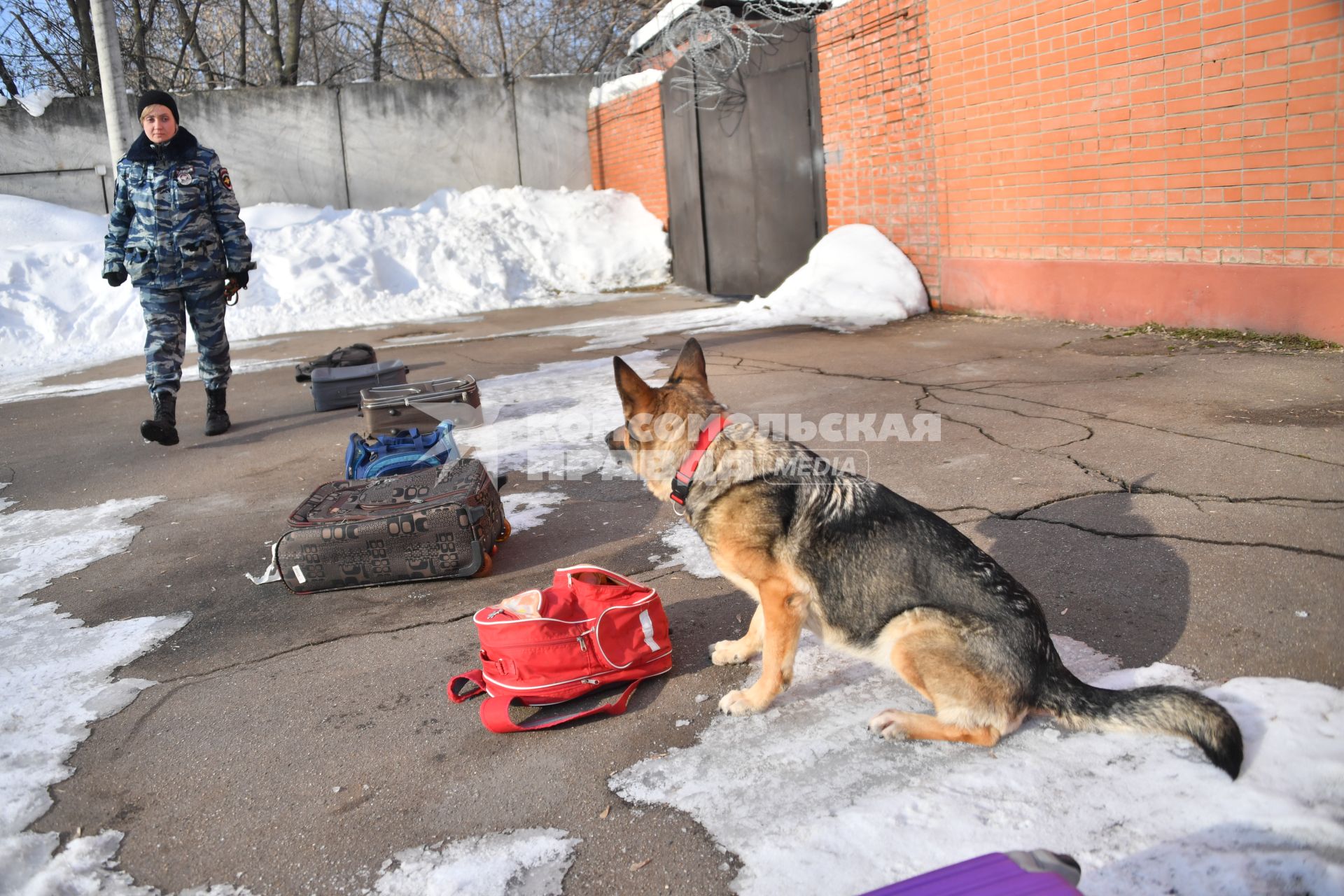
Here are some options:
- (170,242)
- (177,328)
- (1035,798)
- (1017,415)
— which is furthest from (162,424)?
(1035,798)

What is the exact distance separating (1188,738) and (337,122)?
786 inches

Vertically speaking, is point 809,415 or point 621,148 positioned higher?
point 621,148

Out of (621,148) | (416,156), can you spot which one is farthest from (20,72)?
(621,148)

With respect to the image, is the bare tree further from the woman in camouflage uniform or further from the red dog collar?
the red dog collar

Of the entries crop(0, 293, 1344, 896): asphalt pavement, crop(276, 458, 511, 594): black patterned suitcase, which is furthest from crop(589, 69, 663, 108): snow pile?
crop(276, 458, 511, 594): black patterned suitcase

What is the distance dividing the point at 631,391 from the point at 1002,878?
6.37ft

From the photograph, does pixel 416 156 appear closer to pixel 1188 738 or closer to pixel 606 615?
pixel 606 615

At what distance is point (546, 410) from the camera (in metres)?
7.56

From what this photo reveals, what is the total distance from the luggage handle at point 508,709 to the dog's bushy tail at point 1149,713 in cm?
136

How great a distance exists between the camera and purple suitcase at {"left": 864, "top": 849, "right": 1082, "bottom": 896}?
1.47 meters

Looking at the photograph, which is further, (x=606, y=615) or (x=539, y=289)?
(x=539, y=289)

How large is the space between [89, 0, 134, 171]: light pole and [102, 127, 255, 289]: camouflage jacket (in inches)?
180

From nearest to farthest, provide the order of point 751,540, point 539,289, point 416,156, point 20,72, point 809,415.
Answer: point 751,540 < point 809,415 < point 539,289 < point 416,156 < point 20,72

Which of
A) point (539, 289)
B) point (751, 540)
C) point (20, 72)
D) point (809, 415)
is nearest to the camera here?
point (751, 540)
